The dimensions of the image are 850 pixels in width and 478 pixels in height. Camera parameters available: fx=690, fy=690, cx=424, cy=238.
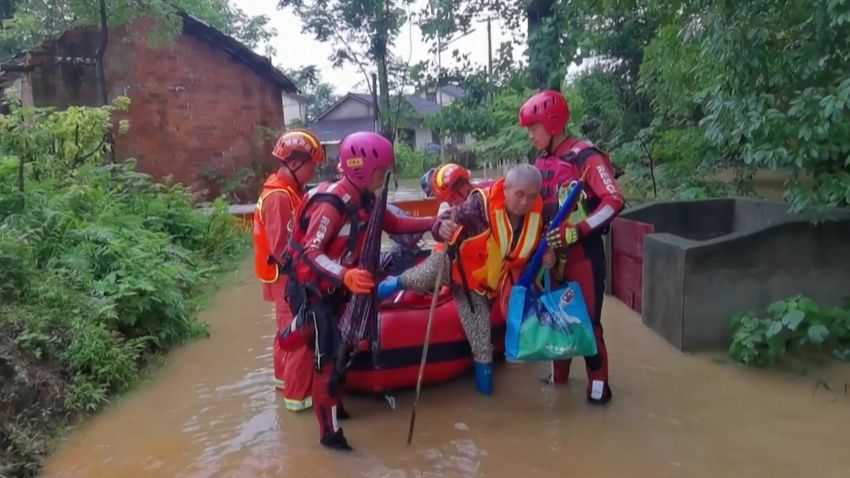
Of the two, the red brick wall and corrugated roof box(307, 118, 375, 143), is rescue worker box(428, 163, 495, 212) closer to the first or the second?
the red brick wall

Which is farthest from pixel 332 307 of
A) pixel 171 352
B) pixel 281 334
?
pixel 171 352

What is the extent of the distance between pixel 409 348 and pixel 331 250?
103 centimetres

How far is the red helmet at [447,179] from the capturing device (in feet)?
18.5

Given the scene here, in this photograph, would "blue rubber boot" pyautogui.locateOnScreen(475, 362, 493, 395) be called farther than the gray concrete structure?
No

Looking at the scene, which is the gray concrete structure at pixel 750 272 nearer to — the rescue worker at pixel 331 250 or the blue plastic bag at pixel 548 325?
the blue plastic bag at pixel 548 325

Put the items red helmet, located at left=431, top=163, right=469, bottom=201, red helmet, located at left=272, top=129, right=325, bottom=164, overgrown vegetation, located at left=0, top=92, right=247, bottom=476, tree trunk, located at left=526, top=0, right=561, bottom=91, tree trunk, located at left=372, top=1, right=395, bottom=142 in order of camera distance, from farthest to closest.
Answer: tree trunk, located at left=372, top=1, right=395, bottom=142 → tree trunk, located at left=526, top=0, right=561, bottom=91 → red helmet, located at left=431, top=163, right=469, bottom=201 → red helmet, located at left=272, top=129, right=325, bottom=164 → overgrown vegetation, located at left=0, top=92, right=247, bottom=476

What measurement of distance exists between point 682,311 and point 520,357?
6.07 feet

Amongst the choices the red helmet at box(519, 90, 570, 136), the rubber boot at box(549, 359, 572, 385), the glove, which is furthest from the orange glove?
the rubber boot at box(549, 359, 572, 385)

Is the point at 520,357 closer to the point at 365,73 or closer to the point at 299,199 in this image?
the point at 299,199

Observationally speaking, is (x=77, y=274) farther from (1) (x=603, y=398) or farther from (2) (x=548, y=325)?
(1) (x=603, y=398)

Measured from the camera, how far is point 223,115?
16891 millimetres

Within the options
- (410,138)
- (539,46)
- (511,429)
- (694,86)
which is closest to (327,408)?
(511,429)

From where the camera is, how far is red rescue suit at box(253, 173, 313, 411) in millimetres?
4461

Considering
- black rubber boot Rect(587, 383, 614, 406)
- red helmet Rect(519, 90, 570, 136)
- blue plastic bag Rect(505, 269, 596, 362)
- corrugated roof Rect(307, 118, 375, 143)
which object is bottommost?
black rubber boot Rect(587, 383, 614, 406)
